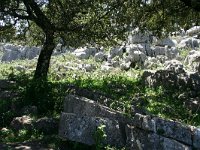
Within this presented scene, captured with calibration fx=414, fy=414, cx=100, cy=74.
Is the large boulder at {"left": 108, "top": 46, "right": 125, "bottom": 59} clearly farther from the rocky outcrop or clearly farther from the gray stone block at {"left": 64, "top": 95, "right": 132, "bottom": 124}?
the gray stone block at {"left": 64, "top": 95, "right": 132, "bottom": 124}

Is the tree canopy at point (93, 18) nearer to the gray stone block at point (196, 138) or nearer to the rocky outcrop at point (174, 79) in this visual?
the rocky outcrop at point (174, 79)

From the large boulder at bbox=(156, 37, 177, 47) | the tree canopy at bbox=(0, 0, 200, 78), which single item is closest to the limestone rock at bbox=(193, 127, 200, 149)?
the tree canopy at bbox=(0, 0, 200, 78)

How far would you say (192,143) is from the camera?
545 inches

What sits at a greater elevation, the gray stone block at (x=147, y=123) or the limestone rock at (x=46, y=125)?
the gray stone block at (x=147, y=123)

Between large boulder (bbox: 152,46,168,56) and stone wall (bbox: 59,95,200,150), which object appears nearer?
stone wall (bbox: 59,95,200,150)

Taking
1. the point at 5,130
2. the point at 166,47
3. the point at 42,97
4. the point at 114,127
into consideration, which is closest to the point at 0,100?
the point at 42,97

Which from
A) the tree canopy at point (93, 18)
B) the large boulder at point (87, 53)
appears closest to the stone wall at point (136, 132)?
the tree canopy at point (93, 18)

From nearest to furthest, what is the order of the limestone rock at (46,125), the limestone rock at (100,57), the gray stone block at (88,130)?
the gray stone block at (88,130), the limestone rock at (46,125), the limestone rock at (100,57)

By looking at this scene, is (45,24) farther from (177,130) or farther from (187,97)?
(177,130)

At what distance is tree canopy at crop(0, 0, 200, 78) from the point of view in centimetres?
2822

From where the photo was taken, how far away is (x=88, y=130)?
14.3 meters

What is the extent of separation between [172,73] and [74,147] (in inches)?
519

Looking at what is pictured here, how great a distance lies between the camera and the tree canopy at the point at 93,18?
28219 mm

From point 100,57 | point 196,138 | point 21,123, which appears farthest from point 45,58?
point 100,57
